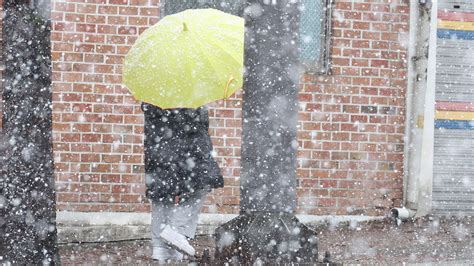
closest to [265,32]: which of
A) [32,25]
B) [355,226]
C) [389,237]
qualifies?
[32,25]

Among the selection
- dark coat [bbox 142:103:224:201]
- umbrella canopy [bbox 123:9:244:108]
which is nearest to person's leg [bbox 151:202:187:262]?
dark coat [bbox 142:103:224:201]

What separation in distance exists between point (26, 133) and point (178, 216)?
1.34 meters

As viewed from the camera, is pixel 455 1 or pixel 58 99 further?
pixel 455 1

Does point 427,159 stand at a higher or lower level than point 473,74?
lower

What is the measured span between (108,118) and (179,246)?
2430 mm

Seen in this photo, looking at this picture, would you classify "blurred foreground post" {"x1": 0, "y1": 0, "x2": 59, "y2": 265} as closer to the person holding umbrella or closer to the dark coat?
the person holding umbrella

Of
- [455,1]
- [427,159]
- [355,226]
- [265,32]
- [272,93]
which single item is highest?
[455,1]

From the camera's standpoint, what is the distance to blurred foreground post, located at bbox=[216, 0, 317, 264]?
3.66 m

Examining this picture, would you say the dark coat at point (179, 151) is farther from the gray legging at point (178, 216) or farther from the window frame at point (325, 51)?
the window frame at point (325, 51)

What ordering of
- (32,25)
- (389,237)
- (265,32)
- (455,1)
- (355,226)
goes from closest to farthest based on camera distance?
(265,32)
(32,25)
(389,237)
(355,226)
(455,1)

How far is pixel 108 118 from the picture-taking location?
306 inches

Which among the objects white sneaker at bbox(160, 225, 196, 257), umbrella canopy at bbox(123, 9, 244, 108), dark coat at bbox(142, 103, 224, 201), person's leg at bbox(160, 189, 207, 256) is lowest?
white sneaker at bbox(160, 225, 196, 257)

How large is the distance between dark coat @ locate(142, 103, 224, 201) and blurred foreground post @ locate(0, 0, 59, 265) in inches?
36.3

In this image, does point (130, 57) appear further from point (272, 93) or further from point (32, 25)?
point (272, 93)
